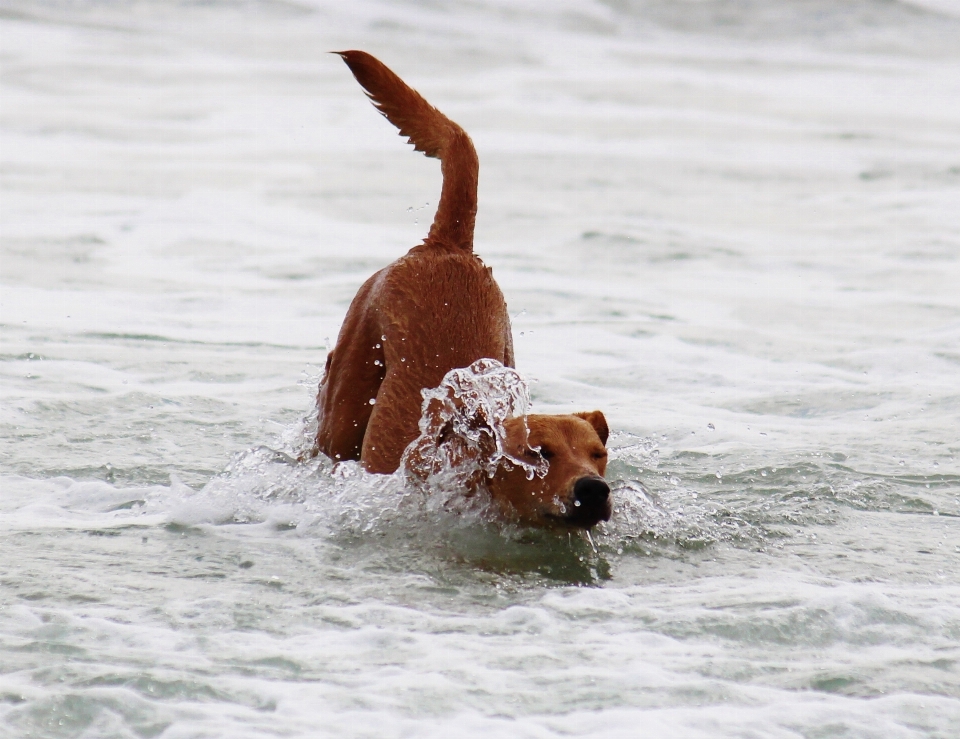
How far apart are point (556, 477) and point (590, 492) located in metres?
0.17

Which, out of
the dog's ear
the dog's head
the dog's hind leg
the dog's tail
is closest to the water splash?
the dog's head

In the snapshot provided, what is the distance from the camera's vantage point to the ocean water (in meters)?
3.56

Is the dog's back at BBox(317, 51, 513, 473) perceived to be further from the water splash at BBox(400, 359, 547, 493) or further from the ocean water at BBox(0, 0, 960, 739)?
the ocean water at BBox(0, 0, 960, 739)

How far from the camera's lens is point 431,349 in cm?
513

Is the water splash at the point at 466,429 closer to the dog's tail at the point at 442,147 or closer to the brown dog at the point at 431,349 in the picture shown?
the brown dog at the point at 431,349

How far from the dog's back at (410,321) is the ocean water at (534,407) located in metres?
0.23

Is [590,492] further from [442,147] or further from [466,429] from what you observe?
[442,147]

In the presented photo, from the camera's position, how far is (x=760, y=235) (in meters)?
11.8

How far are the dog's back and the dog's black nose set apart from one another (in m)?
0.85

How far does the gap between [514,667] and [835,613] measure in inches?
42.6

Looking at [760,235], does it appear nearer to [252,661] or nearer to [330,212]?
[330,212]

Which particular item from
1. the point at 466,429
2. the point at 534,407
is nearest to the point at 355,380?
the point at 466,429

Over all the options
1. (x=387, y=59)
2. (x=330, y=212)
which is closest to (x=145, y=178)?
(x=330, y=212)

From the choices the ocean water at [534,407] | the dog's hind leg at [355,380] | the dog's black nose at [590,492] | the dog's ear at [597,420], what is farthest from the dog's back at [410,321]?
the dog's black nose at [590,492]
